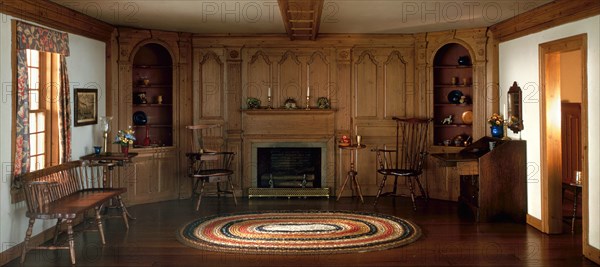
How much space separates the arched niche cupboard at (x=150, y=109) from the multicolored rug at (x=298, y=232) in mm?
1684

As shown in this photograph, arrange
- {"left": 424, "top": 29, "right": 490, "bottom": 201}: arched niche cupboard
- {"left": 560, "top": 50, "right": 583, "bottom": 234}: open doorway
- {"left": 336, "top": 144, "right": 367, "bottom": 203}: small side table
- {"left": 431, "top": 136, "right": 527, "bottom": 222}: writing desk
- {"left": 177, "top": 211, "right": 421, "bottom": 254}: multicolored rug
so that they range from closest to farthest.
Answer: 1. {"left": 177, "top": 211, "right": 421, "bottom": 254}: multicolored rug
2. {"left": 431, "top": 136, "right": 527, "bottom": 222}: writing desk
3. {"left": 560, "top": 50, "right": 583, "bottom": 234}: open doorway
4. {"left": 424, "top": 29, "right": 490, "bottom": 201}: arched niche cupboard
5. {"left": 336, "top": 144, "right": 367, "bottom": 203}: small side table

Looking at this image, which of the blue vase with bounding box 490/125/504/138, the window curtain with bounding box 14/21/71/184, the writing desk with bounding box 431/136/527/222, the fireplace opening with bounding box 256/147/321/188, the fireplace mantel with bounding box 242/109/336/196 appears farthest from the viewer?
the fireplace opening with bounding box 256/147/321/188

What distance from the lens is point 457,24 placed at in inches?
320

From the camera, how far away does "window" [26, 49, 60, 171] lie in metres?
6.28

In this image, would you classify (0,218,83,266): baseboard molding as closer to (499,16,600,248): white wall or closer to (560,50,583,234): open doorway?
(499,16,600,248): white wall

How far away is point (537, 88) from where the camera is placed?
6.85m

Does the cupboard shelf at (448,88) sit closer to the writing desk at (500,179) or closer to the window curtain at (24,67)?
the writing desk at (500,179)

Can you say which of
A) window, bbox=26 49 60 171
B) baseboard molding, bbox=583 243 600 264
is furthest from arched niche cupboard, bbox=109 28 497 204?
baseboard molding, bbox=583 243 600 264

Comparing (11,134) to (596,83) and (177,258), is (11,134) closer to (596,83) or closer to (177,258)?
(177,258)

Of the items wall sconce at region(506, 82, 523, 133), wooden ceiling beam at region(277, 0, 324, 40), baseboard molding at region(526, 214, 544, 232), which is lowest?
baseboard molding at region(526, 214, 544, 232)

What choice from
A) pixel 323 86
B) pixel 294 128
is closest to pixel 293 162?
pixel 294 128

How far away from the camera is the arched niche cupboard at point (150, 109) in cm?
852

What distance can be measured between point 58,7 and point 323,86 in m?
4.19

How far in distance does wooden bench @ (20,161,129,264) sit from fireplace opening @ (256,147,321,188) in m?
2.68
